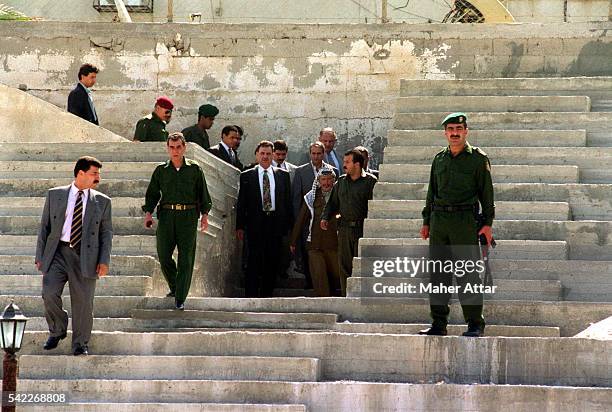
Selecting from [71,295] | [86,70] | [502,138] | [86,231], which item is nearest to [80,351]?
[71,295]

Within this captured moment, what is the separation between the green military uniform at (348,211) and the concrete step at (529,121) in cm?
186

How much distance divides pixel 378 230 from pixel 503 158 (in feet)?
5.63

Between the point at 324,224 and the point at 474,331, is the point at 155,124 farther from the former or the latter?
the point at 474,331

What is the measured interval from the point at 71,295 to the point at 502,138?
519cm

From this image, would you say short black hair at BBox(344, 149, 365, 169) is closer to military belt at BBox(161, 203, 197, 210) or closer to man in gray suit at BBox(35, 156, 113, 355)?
military belt at BBox(161, 203, 197, 210)

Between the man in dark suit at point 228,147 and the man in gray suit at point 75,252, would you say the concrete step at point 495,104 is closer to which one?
the man in dark suit at point 228,147

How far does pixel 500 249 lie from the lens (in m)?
13.8

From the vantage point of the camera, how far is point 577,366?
11578 mm

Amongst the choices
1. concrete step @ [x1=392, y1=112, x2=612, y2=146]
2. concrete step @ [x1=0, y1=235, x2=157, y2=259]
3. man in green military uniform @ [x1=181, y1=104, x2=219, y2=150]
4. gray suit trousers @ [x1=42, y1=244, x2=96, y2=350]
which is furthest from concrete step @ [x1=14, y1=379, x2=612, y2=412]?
man in green military uniform @ [x1=181, y1=104, x2=219, y2=150]

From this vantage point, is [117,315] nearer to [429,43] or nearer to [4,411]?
[4,411]

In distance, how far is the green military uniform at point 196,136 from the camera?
55.9 feet

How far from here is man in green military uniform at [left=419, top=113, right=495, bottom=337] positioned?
12.0 metres

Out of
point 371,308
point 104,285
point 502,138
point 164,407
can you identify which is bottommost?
point 164,407

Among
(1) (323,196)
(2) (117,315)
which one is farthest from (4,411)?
(1) (323,196)
